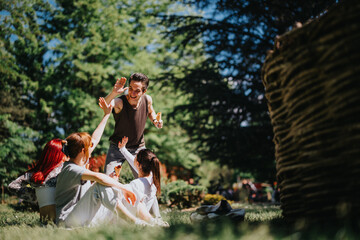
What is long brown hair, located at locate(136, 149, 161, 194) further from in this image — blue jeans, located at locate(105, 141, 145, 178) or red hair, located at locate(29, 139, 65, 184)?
red hair, located at locate(29, 139, 65, 184)

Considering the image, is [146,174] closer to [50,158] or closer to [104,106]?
[104,106]

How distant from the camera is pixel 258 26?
9.89 metres

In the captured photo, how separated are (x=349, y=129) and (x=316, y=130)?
0.24 m

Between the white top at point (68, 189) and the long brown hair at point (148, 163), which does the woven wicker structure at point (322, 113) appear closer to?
the long brown hair at point (148, 163)

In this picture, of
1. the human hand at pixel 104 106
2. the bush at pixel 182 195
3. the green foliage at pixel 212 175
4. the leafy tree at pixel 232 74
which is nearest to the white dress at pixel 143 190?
the human hand at pixel 104 106

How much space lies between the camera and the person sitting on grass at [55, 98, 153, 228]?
277cm

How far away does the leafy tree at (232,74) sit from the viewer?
29.3ft

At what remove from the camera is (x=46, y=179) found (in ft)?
11.9

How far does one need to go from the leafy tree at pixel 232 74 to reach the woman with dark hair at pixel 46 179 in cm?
581

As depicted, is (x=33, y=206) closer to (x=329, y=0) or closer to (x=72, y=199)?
(x=72, y=199)

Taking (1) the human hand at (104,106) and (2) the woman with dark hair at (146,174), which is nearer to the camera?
(2) the woman with dark hair at (146,174)

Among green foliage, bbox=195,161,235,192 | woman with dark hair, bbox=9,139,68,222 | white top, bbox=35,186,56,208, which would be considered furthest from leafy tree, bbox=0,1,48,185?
white top, bbox=35,186,56,208

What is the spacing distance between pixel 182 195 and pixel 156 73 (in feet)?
25.2

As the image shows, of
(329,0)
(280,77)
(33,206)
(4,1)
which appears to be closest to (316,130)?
(280,77)
